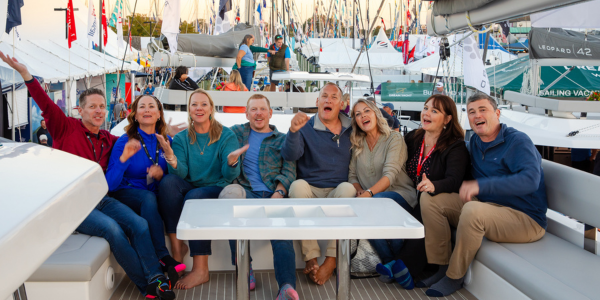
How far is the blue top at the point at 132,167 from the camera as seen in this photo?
3.10 m

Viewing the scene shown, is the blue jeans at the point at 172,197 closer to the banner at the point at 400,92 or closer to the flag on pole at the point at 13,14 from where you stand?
the flag on pole at the point at 13,14

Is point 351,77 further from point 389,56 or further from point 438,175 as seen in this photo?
point 389,56

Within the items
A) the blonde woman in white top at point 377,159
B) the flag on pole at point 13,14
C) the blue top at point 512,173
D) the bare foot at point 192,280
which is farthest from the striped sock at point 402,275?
the flag on pole at point 13,14

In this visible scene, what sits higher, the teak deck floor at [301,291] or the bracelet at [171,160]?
the bracelet at [171,160]

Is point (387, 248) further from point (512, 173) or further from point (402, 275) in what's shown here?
point (512, 173)

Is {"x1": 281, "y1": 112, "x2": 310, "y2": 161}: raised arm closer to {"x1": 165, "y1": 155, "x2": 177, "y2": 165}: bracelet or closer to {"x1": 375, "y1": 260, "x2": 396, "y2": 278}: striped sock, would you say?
{"x1": 165, "y1": 155, "x2": 177, "y2": 165}: bracelet

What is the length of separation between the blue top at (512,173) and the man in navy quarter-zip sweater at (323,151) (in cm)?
83

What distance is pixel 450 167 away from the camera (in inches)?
126

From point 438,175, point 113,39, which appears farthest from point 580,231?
point 113,39

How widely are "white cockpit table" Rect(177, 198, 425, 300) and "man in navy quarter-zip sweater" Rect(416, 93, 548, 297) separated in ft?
1.67

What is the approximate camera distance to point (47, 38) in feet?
43.3

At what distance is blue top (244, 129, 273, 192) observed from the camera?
3523 millimetres

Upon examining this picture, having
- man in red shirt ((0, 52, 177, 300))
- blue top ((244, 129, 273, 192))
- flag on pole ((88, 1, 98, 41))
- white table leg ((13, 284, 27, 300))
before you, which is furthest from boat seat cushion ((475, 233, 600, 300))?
flag on pole ((88, 1, 98, 41))

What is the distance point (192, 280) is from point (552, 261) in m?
2.01
